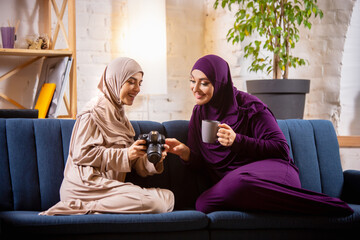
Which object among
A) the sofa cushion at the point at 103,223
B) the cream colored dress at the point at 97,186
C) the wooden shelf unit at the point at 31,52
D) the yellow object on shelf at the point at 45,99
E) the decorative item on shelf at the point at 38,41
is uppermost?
the decorative item on shelf at the point at 38,41

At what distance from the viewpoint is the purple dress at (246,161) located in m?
1.96

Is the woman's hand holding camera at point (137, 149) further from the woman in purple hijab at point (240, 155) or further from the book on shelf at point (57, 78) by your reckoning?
the book on shelf at point (57, 78)

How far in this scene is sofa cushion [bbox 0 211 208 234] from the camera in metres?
1.77

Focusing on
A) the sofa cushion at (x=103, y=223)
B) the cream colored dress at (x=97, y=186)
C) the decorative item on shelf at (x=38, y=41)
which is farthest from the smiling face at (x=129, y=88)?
the decorative item on shelf at (x=38, y=41)

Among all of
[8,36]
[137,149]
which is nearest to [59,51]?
[8,36]

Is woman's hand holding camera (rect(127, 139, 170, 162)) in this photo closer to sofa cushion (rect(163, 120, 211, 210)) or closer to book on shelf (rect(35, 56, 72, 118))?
sofa cushion (rect(163, 120, 211, 210))

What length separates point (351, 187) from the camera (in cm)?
240

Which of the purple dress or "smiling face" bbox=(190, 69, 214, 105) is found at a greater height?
"smiling face" bbox=(190, 69, 214, 105)

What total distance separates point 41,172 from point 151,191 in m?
0.54

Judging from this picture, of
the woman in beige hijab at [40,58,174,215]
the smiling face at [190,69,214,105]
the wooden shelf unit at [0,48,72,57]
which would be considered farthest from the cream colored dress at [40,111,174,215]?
the wooden shelf unit at [0,48,72,57]

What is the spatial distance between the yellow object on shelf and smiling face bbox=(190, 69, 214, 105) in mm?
1137

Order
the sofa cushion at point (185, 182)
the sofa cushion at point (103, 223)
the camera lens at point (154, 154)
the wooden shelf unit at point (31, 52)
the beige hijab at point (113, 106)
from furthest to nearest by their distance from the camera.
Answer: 1. the wooden shelf unit at point (31, 52)
2. the sofa cushion at point (185, 182)
3. the beige hijab at point (113, 106)
4. the camera lens at point (154, 154)
5. the sofa cushion at point (103, 223)

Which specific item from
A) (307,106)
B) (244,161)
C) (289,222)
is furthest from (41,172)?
Answer: (307,106)

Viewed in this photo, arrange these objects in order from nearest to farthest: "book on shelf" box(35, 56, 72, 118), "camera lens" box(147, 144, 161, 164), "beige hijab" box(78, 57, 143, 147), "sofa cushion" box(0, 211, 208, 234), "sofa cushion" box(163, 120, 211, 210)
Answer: "sofa cushion" box(0, 211, 208, 234) < "camera lens" box(147, 144, 161, 164) < "beige hijab" box(78, 57, 143, 147) < "sofa cushion" box(163, 120, 211, 210) < "book on shelf" box(35, 56, 72, 118)
